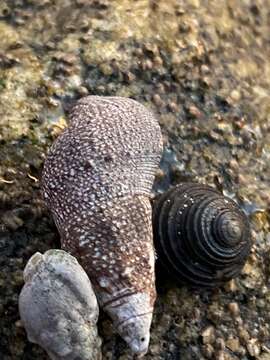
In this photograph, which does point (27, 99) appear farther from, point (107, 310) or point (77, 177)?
point (107, 310)

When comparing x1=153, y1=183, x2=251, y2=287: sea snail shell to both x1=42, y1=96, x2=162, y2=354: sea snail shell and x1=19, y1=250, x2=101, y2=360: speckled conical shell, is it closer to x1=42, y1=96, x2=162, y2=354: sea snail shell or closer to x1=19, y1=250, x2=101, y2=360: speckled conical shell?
x1=42, y1=96, x2=162, y2=354: sea snail shell

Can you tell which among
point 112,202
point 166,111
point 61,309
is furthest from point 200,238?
point 166,111

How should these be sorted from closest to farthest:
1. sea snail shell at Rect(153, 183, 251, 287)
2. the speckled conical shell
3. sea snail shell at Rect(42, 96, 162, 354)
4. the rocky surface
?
the speckled conical shell, sea snail shell at Rect(42, 96, 162, 354), sea snail shell at Rect(153, 183, 251, 287), the rocky surface

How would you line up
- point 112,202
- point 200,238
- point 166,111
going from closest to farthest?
point 112,202, point 200,238, point 166,111

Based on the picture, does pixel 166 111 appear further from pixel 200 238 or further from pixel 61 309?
pixel 61 309

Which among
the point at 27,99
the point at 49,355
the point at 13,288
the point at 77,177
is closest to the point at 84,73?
the point at 27,99

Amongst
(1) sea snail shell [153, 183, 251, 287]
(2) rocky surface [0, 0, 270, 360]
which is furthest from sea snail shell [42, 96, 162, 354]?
(2) rocky surface [0, 0, 270, 360]

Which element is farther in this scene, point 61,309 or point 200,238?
point 200,238
